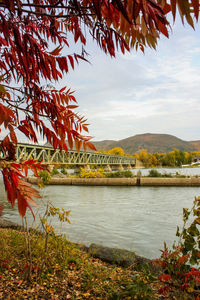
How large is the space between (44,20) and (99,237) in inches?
236

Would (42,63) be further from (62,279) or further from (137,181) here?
(137,181)

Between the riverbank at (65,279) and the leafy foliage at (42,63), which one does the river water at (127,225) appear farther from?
the leafy foliage at (42,63)

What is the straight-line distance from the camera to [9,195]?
4.98ft

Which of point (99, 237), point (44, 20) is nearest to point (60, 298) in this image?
point (44, 20)

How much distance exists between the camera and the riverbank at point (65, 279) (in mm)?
2789

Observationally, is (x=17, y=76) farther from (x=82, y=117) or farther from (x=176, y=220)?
(x=176, y=220)

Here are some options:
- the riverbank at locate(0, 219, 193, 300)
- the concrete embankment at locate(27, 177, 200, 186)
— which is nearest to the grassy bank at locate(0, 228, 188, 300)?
the riverbank at locate(0, 219, 193, 300)

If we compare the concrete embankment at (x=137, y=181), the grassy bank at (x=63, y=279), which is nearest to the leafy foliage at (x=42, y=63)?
the grassy bank at (x=63, y=279)

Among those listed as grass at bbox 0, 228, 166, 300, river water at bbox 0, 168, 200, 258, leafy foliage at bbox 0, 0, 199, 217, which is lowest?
river water at bbox 0, 168, 200, 258

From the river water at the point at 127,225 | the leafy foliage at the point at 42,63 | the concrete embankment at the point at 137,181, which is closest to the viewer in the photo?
the leafy foliage at the point at 42,63

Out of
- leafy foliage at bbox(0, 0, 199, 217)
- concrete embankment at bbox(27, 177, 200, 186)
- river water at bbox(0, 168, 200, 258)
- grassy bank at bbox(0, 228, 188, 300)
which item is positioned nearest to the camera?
leafy foliage at bbox(0, 0, 199, 217)

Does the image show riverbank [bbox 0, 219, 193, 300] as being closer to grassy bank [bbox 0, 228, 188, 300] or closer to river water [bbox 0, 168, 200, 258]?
grassy bank [bbox 0, 228, 188, 300]

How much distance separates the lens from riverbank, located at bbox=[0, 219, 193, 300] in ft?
9.15

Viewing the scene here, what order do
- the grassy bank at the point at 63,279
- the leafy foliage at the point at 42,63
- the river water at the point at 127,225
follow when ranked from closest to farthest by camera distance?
1. the leafy foliage at the point at 42,63
2. the grassy bank at the point at 63,279
3. the river water at the point at 127,225
